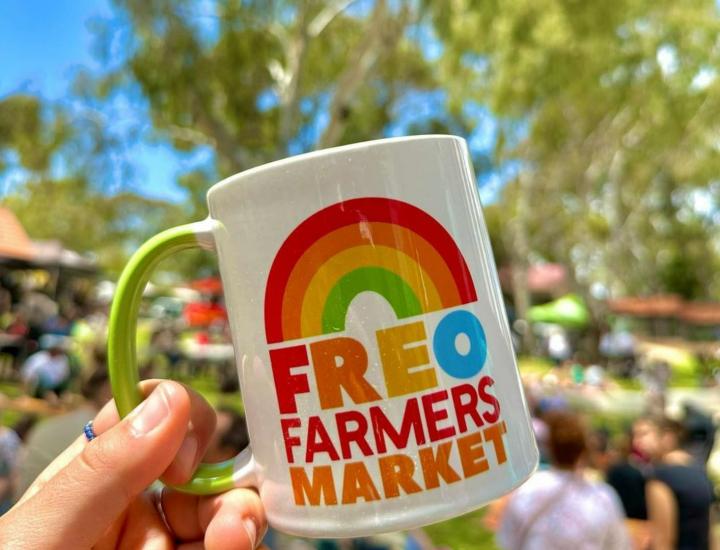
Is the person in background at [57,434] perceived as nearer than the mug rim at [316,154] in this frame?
No

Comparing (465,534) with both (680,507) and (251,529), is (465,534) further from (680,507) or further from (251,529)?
(251,529)

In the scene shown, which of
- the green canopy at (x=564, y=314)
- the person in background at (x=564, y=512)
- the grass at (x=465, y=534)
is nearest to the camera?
the person in background at (x=564, y=512)

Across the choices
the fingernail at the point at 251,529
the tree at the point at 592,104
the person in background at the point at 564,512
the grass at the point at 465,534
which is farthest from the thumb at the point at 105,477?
the tree at the point at 592,104

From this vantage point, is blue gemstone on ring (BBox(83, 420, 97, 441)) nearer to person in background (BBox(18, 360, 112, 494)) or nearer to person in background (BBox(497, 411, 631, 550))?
person in background (BBox(18, 360, 112, 494))

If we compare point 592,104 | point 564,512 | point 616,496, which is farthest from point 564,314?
point 564,512

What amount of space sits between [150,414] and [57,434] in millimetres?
Answer: 2009

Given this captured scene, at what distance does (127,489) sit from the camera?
2.60 ft

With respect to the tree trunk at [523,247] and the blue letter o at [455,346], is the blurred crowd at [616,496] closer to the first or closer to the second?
the blue letter o at [455,346]

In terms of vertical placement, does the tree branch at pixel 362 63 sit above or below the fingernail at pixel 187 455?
above

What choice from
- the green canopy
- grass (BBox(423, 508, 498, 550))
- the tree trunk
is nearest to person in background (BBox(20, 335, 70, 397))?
grass (BBox(423, 508, 498, 550))

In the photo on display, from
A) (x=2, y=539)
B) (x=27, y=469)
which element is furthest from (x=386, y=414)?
(x=27, y=469)

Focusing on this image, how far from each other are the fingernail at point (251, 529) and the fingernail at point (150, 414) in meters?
0.17

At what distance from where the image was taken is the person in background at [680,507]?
2.83 meters

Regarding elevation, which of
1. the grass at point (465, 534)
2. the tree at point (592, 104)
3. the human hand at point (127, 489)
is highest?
the tree at point (592, 104)
